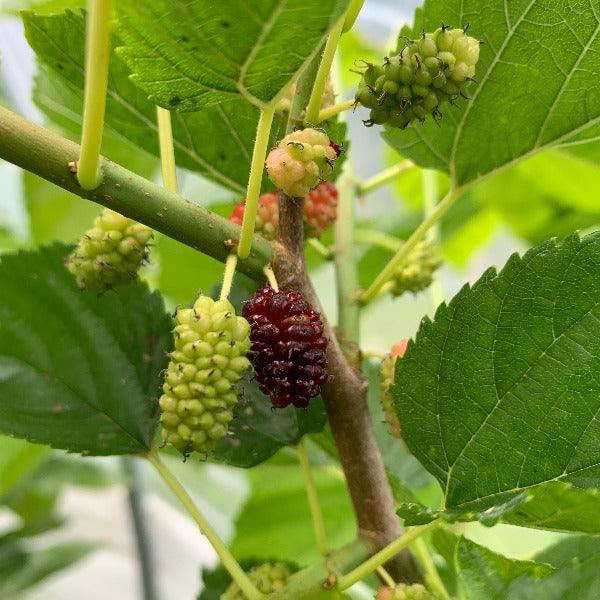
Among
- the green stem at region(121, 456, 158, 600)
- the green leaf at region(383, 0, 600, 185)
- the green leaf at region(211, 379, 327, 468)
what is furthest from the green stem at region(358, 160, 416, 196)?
the green stem at region(121, 456, 158, 600)

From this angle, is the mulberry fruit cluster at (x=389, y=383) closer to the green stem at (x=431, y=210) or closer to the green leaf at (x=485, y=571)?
the green leaf at (x=485, y=571)

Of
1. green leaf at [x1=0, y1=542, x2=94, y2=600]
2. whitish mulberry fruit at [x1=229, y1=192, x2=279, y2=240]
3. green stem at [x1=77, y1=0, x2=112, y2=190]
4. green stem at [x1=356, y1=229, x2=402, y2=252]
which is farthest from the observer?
green leaf at [x1=0, y1=542, x2=94, y2=600]

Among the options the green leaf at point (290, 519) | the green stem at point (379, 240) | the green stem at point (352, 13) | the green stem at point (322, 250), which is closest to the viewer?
the green stem at point (352, 13)

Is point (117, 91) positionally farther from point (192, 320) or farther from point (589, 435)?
point (589, 435)

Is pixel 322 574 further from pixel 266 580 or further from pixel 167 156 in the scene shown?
pixel 167 156

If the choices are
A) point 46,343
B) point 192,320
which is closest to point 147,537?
point 46,343

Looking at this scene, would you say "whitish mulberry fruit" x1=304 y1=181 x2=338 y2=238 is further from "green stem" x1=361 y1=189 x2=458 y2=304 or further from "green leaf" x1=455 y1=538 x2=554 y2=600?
"green leaf" x1=455 y1=538 x2=554 y2=600

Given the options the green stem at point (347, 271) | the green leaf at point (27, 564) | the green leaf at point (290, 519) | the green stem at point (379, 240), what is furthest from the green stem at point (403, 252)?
the green leaf at point (27, 564)
